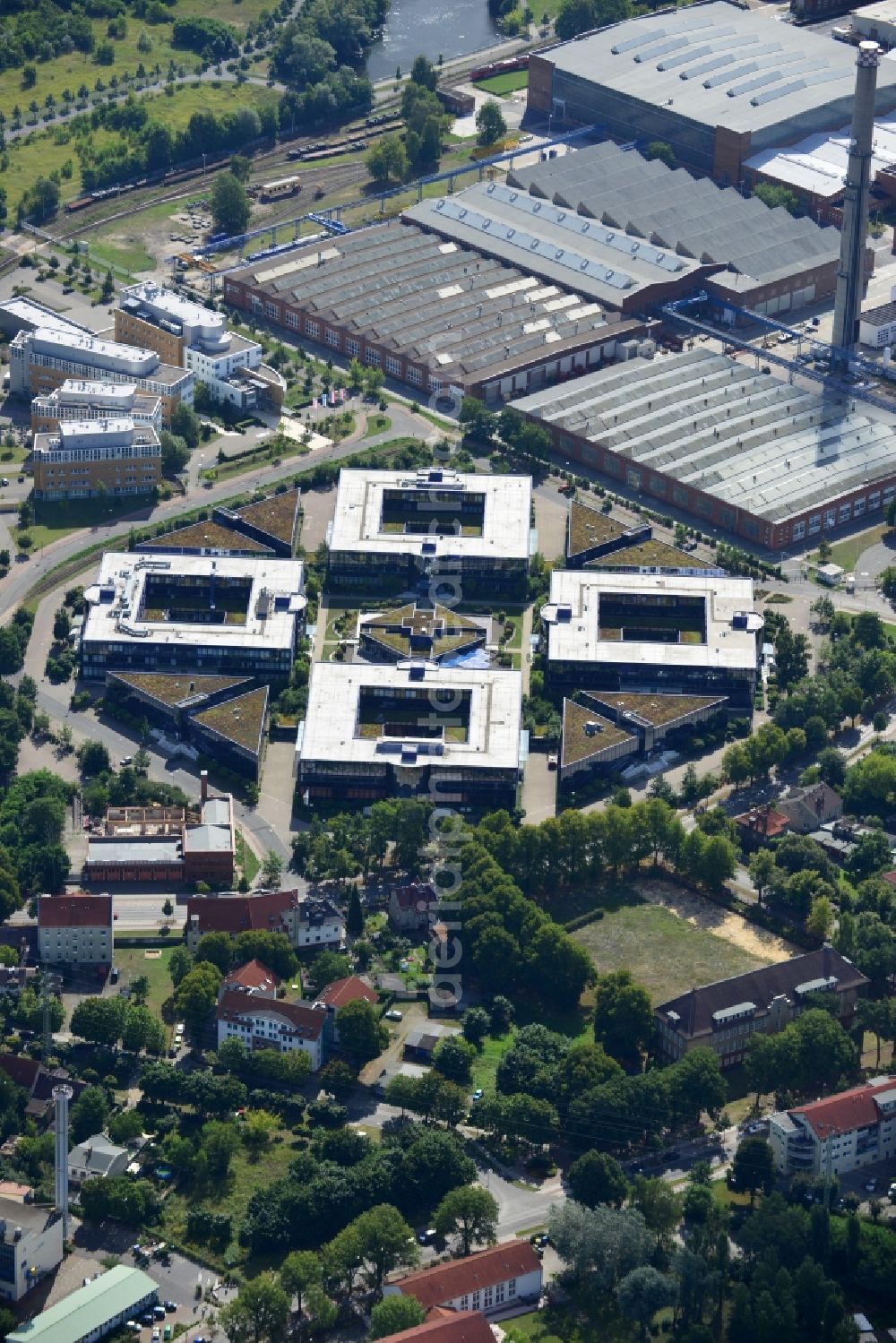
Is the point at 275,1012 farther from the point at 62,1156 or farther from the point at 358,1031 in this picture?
the point at 62,1156

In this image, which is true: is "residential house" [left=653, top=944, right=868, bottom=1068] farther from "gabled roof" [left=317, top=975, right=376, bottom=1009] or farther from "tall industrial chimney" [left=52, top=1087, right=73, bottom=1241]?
"tall industrial chimney" [left=52, top=1087, right=73, bottom=1241]

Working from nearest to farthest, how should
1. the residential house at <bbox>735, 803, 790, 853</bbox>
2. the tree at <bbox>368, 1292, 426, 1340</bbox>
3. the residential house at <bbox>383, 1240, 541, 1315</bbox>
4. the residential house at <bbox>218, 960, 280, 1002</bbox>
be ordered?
the tree at <bbox>368, 1292, 426, 1340</bbox> < the residential house at <bbox>383, 1240, 541, 1315</bbox> < the residential house at <bbox>218, 960, 280, 1002</bbox> < the residential house at <bbox>735, 803, 790, 853</bbox>

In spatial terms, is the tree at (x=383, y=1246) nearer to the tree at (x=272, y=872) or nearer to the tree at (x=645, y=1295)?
the tree at (x=645, y=1295)

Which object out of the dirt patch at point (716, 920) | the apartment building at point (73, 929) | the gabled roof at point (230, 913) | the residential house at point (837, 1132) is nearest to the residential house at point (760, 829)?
the dirt patch at point (716, 920)

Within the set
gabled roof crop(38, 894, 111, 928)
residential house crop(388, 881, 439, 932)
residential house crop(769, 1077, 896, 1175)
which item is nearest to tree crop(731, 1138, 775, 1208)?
residential house crop(769, 1077, 896, 1175)

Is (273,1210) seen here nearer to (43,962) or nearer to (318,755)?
(43,962)

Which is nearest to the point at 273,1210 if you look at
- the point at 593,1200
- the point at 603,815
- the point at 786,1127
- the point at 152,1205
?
the point at 152,1205

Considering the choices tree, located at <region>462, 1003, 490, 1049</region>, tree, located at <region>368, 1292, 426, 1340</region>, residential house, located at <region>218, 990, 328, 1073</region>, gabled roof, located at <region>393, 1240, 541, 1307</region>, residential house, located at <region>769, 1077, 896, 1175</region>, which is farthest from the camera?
tree, located at <region>462, 1003, 490, 1049</region>
